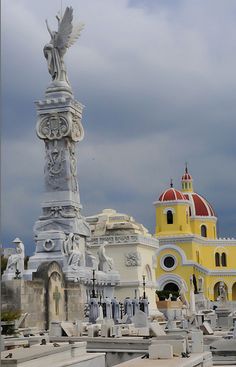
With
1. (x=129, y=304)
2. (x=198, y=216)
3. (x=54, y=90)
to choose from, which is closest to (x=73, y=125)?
(x=54, y=90)

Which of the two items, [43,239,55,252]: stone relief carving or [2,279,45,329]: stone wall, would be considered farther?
[43,239,55,252]: stone relief carving

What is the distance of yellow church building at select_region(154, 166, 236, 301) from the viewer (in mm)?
70062

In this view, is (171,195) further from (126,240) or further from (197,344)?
(197,344)

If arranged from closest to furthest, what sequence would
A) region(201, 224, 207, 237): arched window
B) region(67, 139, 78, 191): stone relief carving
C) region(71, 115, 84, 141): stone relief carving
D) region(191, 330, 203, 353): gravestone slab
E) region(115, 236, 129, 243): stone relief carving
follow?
region(191, 330, 203, 353): gravestone slab < region(67, 139, 78, 191): stone relief carving < region(71, 115, 84, 141): stone relief carving < region(115, 236, 129, 243): stone relief carving < region(201, 224, 207, 237): arched window

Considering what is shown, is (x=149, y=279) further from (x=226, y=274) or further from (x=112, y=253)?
(x=226, y=274)

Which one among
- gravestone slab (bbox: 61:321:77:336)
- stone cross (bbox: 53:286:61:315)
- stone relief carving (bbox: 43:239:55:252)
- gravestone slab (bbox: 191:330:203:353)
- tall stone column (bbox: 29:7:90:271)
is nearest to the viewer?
gravestone slab (bbox: 191:330:203:353)

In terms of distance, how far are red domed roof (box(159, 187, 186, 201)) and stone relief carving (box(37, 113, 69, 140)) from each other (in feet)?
110

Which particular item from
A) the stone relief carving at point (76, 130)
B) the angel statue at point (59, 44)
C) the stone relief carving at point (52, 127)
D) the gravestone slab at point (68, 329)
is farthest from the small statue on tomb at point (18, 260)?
the gravestone slab at point (68, 329)

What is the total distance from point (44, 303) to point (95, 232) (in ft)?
86.8

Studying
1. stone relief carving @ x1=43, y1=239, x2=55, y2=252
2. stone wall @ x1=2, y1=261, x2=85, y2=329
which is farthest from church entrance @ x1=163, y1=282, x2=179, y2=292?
stone wall @ x1=2, y1=261, x2=85, y2=329

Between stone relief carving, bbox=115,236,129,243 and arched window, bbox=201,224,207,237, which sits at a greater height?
arched window, bbox=201,224,207,237

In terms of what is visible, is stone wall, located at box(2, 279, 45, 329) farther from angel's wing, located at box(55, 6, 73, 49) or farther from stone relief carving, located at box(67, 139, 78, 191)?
angel's wing, located at box(55, 6, 73, 49)

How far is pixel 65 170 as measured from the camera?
40.2 meters

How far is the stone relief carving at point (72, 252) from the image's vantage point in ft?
123
